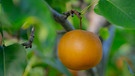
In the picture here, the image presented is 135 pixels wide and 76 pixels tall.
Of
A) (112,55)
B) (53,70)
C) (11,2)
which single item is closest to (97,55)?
(11,2)

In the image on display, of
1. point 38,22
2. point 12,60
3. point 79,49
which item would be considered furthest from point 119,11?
point 38,22

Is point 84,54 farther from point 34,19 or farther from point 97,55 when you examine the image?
point 34,19

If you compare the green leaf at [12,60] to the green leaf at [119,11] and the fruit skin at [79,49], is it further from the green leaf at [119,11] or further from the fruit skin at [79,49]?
the green leaf at [119,11]

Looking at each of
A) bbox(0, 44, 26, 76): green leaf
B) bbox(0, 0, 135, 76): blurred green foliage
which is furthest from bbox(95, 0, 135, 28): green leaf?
bbox(0, 44, 26, 76): green leaf

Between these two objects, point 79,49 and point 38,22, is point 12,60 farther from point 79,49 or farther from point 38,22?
point 38,22

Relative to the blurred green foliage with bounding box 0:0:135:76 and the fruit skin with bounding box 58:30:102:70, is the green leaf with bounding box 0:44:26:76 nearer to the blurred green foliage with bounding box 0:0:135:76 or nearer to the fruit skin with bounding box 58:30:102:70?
the blurred green foliage with bounding box 0:0:135:76

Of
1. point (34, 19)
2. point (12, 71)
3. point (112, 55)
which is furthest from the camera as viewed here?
point (112, 55)

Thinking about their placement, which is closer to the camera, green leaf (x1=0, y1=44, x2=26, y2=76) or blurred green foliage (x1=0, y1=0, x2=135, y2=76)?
blurred green foliage (x1=0, y1=0, x2=135, y2=76)
